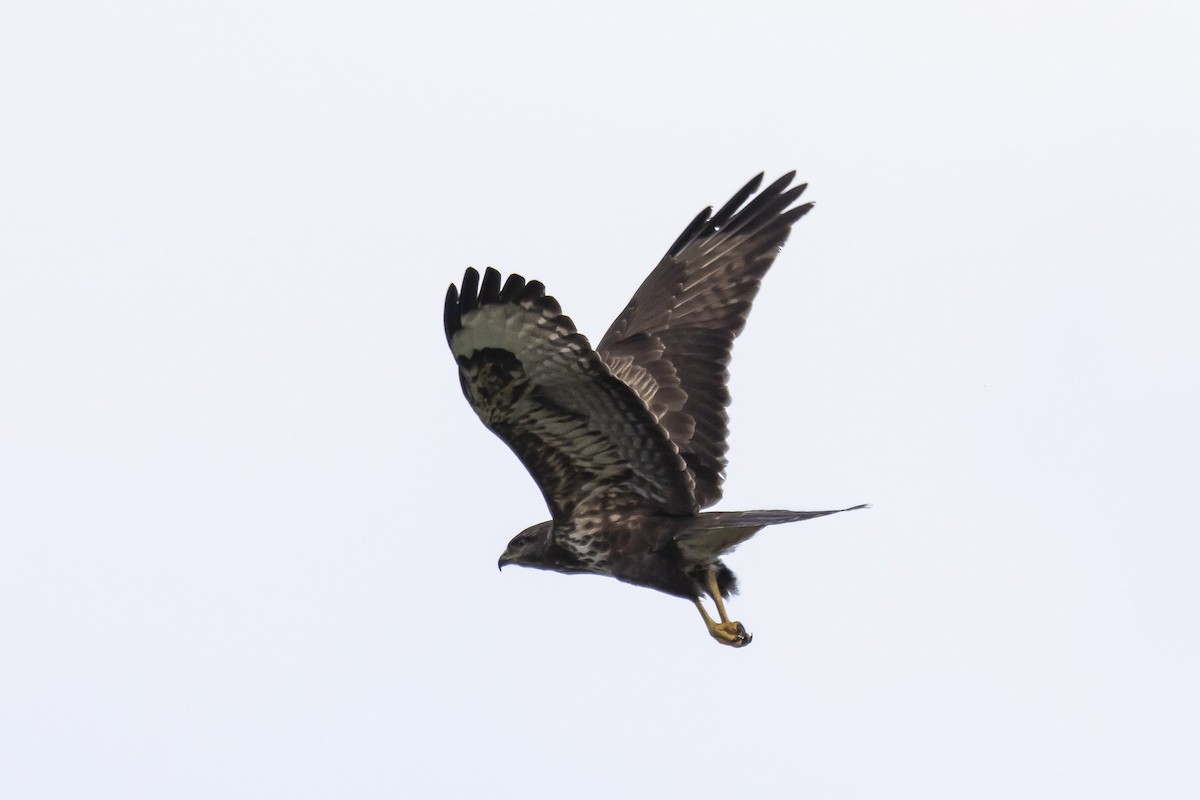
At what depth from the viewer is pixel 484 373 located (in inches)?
323

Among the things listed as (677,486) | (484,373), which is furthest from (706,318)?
(484,373)

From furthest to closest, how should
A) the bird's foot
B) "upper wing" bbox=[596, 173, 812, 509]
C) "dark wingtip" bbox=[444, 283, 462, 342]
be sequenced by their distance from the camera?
1. "upper wing" bbox=[596, 173, 812, 509]
2. the bird's foot
3. "dark wingtip" bbox=[444, 283, 462, 342]

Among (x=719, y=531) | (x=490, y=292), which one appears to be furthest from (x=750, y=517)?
(x=490, y=292)

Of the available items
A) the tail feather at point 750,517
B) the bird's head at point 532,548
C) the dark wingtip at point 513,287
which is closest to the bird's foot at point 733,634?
the tail feather at point 750,517

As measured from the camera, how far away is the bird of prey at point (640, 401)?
26.4 ft

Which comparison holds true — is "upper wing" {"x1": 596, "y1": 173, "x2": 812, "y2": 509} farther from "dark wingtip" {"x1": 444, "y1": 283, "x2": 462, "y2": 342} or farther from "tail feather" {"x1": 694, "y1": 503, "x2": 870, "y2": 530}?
"dark wingtip" {"x1": 444, "y1": 283, "x2": 462, "y2": 342}

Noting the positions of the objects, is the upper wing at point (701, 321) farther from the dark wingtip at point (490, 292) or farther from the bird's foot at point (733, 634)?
the dark wingtip at point (490, 292)

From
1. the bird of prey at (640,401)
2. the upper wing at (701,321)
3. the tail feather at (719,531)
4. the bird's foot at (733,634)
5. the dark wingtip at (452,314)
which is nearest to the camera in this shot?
the dark wingtip at (452,314)

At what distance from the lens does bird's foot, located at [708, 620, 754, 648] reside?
9.12 meters

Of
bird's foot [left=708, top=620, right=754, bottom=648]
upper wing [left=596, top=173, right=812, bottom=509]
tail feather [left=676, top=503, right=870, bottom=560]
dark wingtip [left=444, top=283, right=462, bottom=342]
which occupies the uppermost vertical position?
upper wing [left=596, top=173, right=812, bottom=509]

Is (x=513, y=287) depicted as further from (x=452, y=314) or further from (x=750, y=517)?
(x=750, y=517)

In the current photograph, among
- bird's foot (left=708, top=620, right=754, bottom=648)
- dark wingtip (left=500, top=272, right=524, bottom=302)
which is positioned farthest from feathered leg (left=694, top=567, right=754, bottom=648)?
dark wingtip (left=500, top=272, right=524, bottom=302)

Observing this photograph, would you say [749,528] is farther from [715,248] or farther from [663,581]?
[715,248]

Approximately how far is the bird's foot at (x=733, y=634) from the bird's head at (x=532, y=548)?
38.2 inches
